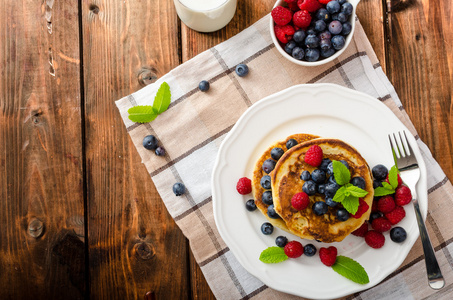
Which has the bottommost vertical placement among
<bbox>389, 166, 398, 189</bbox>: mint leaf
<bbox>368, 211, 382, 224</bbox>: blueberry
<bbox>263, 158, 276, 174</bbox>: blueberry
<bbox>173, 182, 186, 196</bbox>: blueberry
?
<bbox>368, 211, 382, 224</bbox>: blueberry

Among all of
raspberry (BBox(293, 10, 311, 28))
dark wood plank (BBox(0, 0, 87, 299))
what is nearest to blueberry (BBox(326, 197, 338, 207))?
raspberry (BBox(293, 10, 311, 28))

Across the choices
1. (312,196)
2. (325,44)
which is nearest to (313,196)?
(312,196)

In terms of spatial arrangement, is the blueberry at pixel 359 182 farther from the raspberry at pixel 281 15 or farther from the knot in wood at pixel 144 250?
the knot in wood at pixel 144 250

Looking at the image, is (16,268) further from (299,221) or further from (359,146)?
(359,146)

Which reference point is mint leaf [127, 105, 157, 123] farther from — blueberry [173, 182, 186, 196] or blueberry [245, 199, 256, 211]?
blueberry [245, 199, 256, 211]

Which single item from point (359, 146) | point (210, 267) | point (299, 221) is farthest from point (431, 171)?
point (210, 267)
